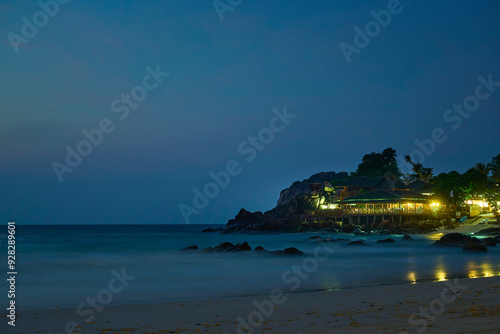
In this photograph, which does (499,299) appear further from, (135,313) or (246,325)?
(135,313)

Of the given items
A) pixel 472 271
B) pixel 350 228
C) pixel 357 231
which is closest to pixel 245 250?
pixel 472 271

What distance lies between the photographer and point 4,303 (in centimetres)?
1511

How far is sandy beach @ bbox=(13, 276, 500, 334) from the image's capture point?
9414 mm

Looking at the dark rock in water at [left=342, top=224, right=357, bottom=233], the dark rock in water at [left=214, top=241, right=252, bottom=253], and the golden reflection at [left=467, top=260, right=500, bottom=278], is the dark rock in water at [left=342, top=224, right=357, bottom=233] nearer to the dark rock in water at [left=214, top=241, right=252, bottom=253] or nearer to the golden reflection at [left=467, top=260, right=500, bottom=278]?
the dark rock in water at [left=214, top=241, right=252, bottom=253]

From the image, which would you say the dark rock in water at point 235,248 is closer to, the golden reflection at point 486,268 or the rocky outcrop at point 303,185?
the golden reflection at point 486,268

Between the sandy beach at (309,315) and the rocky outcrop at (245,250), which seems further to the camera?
the rocky outcrop at (245,250)

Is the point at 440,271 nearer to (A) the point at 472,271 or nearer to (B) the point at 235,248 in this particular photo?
(A) the point at 472,271

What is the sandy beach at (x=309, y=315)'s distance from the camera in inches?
371

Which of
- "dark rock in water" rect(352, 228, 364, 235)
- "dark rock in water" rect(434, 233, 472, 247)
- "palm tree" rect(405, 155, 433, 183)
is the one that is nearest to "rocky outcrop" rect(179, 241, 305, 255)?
"dark rock in water" rect(434, 233, 472, 247)

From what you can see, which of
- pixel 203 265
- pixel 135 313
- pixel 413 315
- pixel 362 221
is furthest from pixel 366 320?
pixel 362 221

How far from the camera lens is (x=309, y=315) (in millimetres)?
11094

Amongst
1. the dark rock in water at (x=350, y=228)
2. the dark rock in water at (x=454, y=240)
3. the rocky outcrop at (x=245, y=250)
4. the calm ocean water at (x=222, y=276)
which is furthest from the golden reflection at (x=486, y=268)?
the dark rock in water at (x=350, y=228)

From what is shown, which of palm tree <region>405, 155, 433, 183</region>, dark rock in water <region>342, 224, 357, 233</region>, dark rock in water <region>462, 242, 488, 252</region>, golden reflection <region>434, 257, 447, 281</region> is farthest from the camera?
palm tree <region>405, 155, 433, 183</region>

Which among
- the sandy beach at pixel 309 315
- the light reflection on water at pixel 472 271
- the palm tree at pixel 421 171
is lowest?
the sandy beach at pixel 309 315
